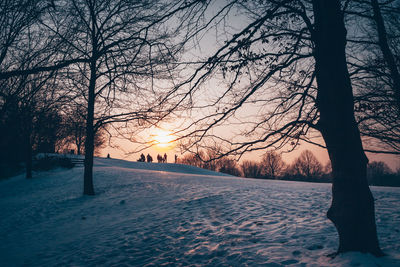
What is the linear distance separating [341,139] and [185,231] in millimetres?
4061

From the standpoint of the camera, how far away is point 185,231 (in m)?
5.33

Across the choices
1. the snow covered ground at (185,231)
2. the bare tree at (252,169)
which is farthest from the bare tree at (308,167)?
the snow covered ground at (185,231)

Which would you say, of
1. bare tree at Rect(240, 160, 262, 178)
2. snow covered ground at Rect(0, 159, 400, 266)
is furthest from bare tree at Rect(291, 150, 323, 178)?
snow covered ground at Rect(0, 159, 400, 266)

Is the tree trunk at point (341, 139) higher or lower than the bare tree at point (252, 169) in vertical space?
higher

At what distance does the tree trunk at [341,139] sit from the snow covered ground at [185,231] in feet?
1.27

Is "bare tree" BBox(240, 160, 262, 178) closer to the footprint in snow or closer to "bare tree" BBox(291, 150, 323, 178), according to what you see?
"bare tree" BBox(291, 150, 323, 178)

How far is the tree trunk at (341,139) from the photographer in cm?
318

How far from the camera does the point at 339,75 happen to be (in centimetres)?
336

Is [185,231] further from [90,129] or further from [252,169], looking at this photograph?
[252,169]

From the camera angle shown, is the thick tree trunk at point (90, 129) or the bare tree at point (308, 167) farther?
the bare tree at point (308, 167)

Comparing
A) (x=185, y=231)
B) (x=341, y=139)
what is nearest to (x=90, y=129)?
(x=185, y=231)

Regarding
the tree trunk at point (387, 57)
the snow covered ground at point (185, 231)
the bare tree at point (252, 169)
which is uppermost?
the tree trunk at point (387, 57)

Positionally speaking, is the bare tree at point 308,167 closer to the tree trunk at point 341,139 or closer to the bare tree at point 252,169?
the bare tree at point 252,169

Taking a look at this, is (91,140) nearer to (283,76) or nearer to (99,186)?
A: (99,186)
